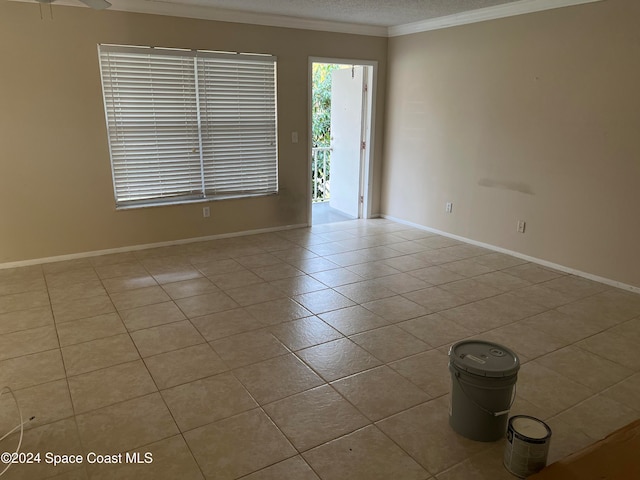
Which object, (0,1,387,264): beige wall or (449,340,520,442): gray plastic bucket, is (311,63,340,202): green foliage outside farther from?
(449,340,520,442): gray plastic bucket

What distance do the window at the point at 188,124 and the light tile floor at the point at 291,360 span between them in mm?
925

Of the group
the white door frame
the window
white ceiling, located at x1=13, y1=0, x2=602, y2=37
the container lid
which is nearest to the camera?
the container lid

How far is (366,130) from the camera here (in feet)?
21.0

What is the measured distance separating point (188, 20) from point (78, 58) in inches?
46.5

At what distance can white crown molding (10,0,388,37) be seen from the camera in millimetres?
4477

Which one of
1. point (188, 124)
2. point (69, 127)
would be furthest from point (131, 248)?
point (188, 124)

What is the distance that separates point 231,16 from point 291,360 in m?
3.93

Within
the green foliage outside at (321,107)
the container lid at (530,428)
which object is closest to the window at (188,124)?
the green foliage outside at (321,107)

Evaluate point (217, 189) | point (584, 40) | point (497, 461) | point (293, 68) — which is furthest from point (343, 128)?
point (497, 461)

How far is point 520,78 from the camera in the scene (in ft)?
15.1

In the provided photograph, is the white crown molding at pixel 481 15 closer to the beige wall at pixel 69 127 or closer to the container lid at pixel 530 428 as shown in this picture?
the beige wall at pixel 69 127

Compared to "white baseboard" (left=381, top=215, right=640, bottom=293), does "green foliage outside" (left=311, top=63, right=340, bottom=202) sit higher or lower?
higher

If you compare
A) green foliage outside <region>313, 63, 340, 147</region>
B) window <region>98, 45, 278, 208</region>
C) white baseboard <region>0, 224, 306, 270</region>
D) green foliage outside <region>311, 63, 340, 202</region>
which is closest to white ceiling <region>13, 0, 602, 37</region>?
window <region>98, 45, 278, 208</region>

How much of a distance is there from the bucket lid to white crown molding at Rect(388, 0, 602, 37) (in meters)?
3.47
